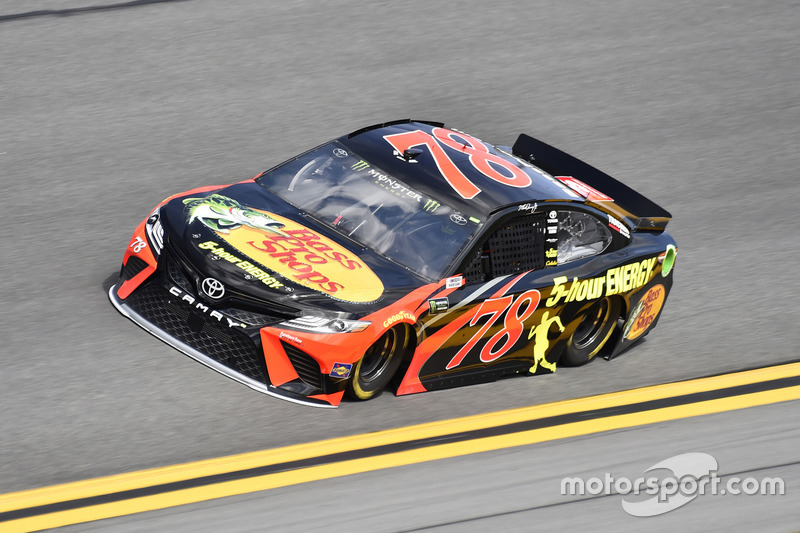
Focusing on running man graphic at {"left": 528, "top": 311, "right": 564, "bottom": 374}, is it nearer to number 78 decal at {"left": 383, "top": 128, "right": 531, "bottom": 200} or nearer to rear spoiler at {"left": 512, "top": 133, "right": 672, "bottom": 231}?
number 78 decal at {"left": 383, "top": 128, "right": 531, "bottom": 200}

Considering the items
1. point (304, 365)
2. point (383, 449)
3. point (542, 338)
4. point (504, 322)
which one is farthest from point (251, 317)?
point (542, 338)

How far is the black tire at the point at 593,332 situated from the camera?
7094 mm

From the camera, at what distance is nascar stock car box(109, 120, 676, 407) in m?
5.90

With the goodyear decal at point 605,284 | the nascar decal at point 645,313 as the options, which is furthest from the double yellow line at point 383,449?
the goodyear decal at point 605,284

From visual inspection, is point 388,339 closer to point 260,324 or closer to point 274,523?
point 260,324

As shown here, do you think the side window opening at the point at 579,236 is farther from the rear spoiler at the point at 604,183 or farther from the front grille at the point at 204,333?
the front grille at the point at 204,333

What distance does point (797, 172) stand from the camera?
10.5 meters

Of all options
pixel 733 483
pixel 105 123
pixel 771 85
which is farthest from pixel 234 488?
pixel 771 85

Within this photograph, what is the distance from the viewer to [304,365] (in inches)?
231

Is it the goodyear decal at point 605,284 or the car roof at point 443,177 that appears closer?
the car roof at point 443,177

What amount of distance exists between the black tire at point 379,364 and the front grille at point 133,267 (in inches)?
63.8

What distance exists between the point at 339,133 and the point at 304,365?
4676 millimetres

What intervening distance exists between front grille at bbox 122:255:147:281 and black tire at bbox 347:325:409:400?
1.62 meters

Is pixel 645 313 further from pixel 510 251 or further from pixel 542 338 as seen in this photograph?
pixel 510 251
